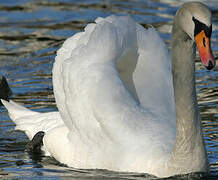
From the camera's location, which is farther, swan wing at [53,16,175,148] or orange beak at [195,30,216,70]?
swan wing at [53,16,175,148]

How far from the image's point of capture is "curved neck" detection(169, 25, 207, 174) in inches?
246

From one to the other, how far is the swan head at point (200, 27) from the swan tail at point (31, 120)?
9.24ft

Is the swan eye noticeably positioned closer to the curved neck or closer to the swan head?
the swan head

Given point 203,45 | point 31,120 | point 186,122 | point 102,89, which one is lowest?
point 31,120

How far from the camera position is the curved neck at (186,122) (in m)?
6.26

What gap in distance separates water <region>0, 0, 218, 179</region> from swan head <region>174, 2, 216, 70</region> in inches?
52.2

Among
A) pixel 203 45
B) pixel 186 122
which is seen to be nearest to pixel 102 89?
pixel 186 122

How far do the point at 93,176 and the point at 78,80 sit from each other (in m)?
0.96

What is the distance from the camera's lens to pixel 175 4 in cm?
1614

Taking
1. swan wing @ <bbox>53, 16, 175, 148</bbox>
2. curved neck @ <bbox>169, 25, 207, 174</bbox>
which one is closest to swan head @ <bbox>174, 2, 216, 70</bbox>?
curved neck @ <bbox>169, 25, 207, 174</bbox>

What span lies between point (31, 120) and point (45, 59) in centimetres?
386

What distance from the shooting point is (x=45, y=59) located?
495 inches

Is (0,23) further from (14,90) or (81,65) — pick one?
(81,65)

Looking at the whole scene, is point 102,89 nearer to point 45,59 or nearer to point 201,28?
point 201,28
